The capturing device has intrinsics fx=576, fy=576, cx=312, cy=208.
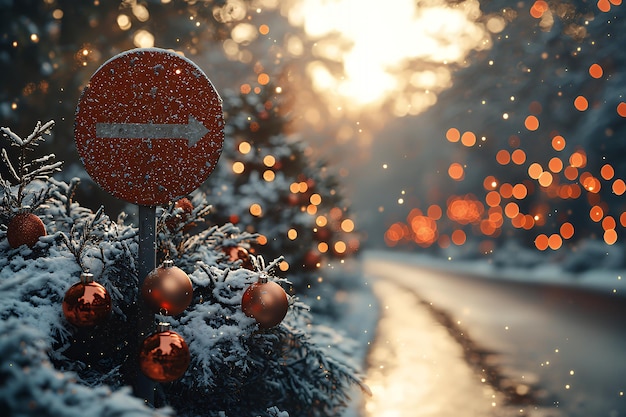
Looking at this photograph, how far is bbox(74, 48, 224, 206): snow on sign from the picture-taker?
120 inches

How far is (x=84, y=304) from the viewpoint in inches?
109

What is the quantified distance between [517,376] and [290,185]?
153 inches

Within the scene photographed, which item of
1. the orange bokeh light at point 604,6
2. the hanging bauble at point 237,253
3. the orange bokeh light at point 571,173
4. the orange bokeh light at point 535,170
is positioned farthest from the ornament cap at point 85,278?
the orange bokeh light at point 535,170

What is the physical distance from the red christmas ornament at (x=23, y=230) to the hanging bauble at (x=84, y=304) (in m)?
0.55

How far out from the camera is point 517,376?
287 inches

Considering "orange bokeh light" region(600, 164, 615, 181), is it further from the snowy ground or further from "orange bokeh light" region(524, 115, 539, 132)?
"orange bokeh light" region(524, 115, 539, 132)

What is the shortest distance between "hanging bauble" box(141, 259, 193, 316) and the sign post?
4.4 inches

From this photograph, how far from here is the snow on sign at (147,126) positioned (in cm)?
305

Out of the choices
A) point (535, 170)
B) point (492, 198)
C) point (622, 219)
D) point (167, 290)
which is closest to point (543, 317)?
point (622, 219)

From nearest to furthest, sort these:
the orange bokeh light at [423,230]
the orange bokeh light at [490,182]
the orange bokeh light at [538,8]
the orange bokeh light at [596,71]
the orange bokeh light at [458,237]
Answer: the orange bokeh light at [538,8]
the orange bokeh light at [596,71]
the orange bokeh light at [490,182]
the orange bokeh light at [458,237]
the orange bokeh light at [423,230]

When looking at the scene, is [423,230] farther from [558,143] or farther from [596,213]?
[596,213]

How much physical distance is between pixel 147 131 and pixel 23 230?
886 mm

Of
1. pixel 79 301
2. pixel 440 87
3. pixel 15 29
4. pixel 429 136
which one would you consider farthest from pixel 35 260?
pixel 429 136

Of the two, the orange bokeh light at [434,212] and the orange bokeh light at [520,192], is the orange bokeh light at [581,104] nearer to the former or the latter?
the orange bokeh light at [520,192]
